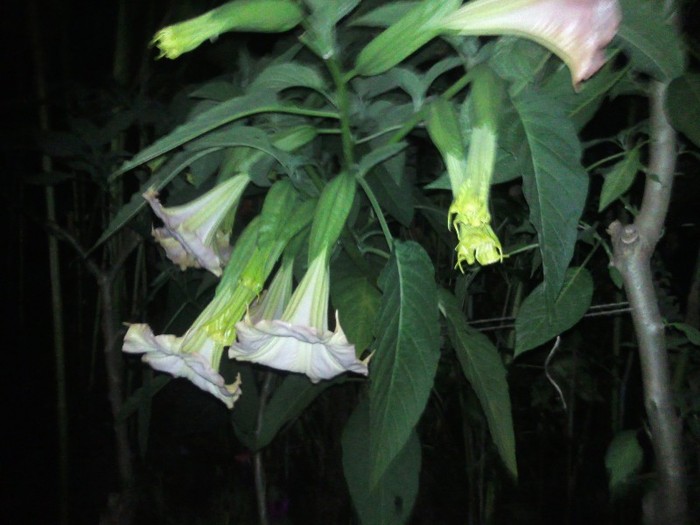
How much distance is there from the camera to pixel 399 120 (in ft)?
1.36

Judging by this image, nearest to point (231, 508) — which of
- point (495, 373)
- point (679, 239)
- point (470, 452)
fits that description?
point (470, 452)

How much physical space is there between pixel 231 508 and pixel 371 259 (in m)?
0.35

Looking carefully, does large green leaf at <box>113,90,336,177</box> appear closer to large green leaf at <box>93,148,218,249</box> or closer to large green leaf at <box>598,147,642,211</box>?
large green leaf at <box>93,148,218,249</box>

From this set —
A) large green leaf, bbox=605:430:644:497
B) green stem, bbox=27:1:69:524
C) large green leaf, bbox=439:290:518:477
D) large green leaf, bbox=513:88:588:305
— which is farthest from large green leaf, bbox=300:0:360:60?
green stem, bbox=27:1:69:524

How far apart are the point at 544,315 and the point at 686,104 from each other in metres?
0.16

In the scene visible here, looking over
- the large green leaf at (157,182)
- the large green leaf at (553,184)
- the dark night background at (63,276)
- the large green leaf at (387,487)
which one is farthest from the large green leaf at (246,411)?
the large green leaf at (553,184)

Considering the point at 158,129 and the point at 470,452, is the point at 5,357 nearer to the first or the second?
the point at 158,129

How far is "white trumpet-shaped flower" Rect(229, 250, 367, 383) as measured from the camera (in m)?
0.38

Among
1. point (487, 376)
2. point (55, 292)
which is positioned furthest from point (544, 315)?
point (55, 292)

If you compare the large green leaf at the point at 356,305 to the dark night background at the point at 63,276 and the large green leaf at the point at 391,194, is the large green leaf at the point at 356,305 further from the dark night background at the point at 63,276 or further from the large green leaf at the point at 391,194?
the dark night background at the point at 63,276

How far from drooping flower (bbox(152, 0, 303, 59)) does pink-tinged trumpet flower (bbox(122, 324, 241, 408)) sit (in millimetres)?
192

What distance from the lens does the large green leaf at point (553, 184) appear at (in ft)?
0.99

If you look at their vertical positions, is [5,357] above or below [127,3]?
below

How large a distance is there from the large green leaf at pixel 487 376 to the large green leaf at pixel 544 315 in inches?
1.0
